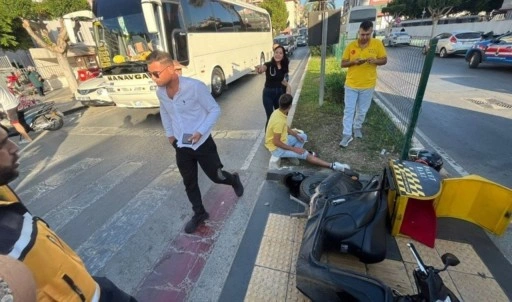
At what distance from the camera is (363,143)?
4.73 m

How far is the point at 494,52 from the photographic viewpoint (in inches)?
408

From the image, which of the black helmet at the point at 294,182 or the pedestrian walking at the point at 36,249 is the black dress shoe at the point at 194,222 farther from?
the pedestrian walking at the point at 36,249

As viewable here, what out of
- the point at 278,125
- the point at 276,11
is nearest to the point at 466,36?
the point at 278,125

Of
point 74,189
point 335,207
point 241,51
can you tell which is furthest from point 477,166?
point 241,51

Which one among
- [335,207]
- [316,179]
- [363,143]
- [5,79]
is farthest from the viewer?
[5,79]

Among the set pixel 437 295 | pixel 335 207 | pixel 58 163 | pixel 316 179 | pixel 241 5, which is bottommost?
pixel 58 163

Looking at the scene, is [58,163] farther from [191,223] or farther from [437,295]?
[437,295]

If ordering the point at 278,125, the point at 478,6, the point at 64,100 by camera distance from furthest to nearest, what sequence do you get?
1. the point at 478,6
2. the point at 64,100
3. the point at 278,125

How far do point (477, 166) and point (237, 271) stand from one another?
3931 millimetres

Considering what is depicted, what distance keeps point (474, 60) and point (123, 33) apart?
13.8 meters

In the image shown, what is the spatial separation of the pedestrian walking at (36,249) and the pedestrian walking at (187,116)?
155 centimetres

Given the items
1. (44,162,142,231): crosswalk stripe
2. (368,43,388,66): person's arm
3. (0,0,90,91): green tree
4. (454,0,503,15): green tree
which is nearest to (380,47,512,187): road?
(368,43,388,66): person's arm

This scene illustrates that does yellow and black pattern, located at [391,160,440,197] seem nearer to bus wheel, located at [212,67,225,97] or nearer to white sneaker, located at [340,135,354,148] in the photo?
white sneaker, located at [340,135,354,148]

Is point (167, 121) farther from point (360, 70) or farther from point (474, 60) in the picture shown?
point (474, 60)
